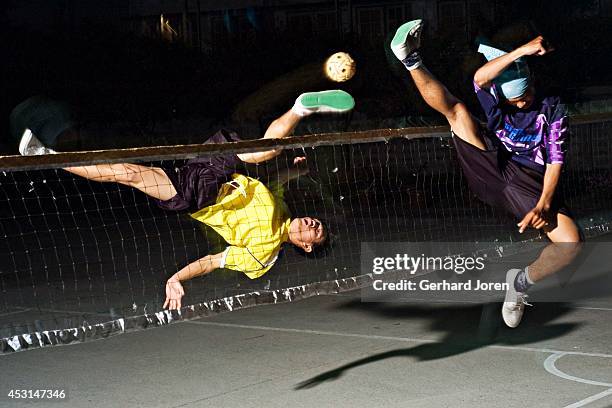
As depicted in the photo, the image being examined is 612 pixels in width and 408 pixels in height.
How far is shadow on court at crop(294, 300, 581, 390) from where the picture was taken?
26.2 feet

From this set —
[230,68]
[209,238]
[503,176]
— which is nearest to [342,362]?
[503,176]

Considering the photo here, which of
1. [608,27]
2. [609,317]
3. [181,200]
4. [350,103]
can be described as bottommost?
[609,317]

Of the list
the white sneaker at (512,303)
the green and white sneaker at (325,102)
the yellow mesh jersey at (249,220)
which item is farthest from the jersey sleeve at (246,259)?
the white sneaker at (512,303)

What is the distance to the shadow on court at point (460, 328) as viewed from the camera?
798 centimetres

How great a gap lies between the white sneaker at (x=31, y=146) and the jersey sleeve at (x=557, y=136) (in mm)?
3291

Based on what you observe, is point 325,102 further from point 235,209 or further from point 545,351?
point 545,351

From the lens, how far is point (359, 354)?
812 centimetres

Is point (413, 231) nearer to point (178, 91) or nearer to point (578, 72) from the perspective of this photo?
point (578, 72)

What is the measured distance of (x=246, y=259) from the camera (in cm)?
635

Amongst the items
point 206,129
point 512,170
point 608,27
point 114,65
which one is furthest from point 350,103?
point 206,129

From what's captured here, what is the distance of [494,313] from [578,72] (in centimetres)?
1731

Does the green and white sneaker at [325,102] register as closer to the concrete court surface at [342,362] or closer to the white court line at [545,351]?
the concrete court surface at [342,362]

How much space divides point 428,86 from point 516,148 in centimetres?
99

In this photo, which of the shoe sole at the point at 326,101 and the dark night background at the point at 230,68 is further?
the dark night background at the point at 230,68
